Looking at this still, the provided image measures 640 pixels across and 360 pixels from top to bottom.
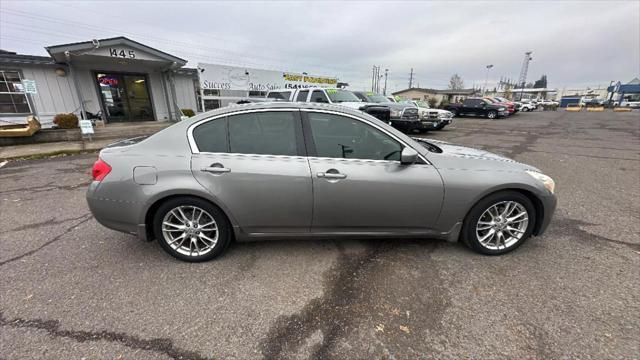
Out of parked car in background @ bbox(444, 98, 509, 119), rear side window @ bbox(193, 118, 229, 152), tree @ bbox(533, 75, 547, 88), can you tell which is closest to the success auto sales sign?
rear side window @ bbox(193, 118, 229, 152)

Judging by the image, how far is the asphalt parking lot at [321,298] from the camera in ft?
6.41

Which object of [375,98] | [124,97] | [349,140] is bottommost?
[349,140]

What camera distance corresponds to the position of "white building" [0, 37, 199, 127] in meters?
10.5

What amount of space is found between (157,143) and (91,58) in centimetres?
1157

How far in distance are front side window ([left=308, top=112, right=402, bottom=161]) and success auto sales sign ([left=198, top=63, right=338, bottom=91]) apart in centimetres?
1160

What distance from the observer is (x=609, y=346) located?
194cm

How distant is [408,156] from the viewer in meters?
2.65

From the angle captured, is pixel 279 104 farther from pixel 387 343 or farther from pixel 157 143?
pixel 387 343

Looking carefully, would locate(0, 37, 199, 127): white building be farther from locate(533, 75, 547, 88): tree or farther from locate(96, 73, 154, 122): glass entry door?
locate(533, 75, 547, 88): tree

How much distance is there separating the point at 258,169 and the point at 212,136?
60 centimetres

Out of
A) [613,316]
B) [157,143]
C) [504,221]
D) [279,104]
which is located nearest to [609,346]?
[613,316]

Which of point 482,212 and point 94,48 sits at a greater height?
point 94,48

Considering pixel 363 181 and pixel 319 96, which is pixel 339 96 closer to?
pixel 319 96

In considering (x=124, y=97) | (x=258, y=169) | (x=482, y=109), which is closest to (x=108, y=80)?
(x=124, y=97)
